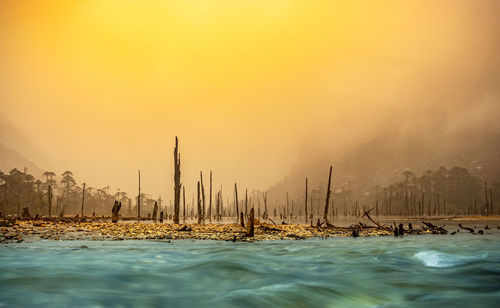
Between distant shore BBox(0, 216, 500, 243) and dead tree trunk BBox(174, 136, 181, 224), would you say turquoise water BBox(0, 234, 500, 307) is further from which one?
dead tree trunk BBox(174, 136, 181, 224)

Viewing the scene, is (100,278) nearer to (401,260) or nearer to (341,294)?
(341,294)

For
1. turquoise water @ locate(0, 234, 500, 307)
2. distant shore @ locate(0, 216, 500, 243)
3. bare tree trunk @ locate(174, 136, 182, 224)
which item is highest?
bare tree trunk @ locate(174, 136, 182, 224)

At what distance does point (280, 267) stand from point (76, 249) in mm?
8727

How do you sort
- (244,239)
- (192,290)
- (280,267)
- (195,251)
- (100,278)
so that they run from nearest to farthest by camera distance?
(192,290) → (100,278) → (280,267) → (195,251) → (244,239)

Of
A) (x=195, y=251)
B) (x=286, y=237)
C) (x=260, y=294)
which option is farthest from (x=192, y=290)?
(x=286, y=237)

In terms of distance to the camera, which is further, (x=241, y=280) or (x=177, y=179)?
(x=177, y=179)

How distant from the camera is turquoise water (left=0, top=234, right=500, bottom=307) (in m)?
6.33

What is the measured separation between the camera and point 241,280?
8367mm

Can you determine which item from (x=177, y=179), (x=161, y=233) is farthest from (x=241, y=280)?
(x=177, y=179)

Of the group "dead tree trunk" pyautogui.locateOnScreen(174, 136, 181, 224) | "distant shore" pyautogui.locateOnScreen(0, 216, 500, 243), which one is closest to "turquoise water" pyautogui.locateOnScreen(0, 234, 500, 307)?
"distant shore" pyautogui.locateOnScreen(0, 216, 500, 243)

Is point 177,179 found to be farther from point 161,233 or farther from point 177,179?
point 161,233

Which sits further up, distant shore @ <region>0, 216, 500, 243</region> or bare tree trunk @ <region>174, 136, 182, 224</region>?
bare tree trunk @ <region>174, 136, 182, 224</region>

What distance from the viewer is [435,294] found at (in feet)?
22.2

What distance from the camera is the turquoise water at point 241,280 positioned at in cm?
633
